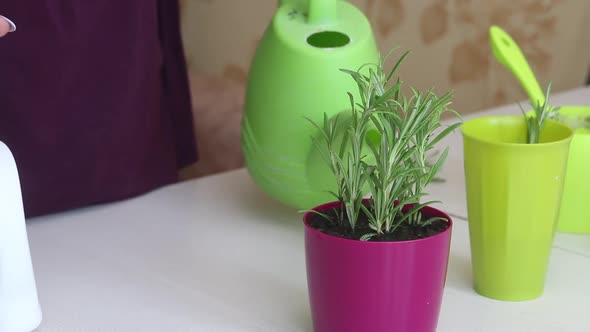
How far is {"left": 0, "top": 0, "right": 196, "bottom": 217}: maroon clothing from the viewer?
2.10ft

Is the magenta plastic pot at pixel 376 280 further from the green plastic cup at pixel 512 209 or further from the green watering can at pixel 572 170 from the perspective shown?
the green watering can at pixel 572 170

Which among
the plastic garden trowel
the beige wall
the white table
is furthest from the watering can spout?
the beige wall

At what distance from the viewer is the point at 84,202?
0.69 m

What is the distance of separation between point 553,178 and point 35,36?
1.41 feet

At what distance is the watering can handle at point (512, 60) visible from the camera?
24.9 inches

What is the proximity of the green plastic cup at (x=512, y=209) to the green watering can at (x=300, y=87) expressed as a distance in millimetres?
113

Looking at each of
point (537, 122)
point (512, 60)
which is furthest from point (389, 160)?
point (512, 60)

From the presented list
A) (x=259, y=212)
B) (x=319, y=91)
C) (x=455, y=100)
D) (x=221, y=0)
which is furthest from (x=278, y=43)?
(x=455, y=100)

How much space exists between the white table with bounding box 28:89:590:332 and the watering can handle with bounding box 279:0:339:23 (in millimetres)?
179

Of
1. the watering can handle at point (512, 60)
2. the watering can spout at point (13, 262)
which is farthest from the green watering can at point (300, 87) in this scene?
the watering can spout at point (13, 262)

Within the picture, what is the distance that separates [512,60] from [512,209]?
205 mm

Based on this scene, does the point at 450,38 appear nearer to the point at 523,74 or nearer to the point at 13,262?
the point at 523,74

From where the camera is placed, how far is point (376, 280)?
0.41m

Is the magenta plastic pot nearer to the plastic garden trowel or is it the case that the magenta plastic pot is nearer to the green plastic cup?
the green plastic cup
